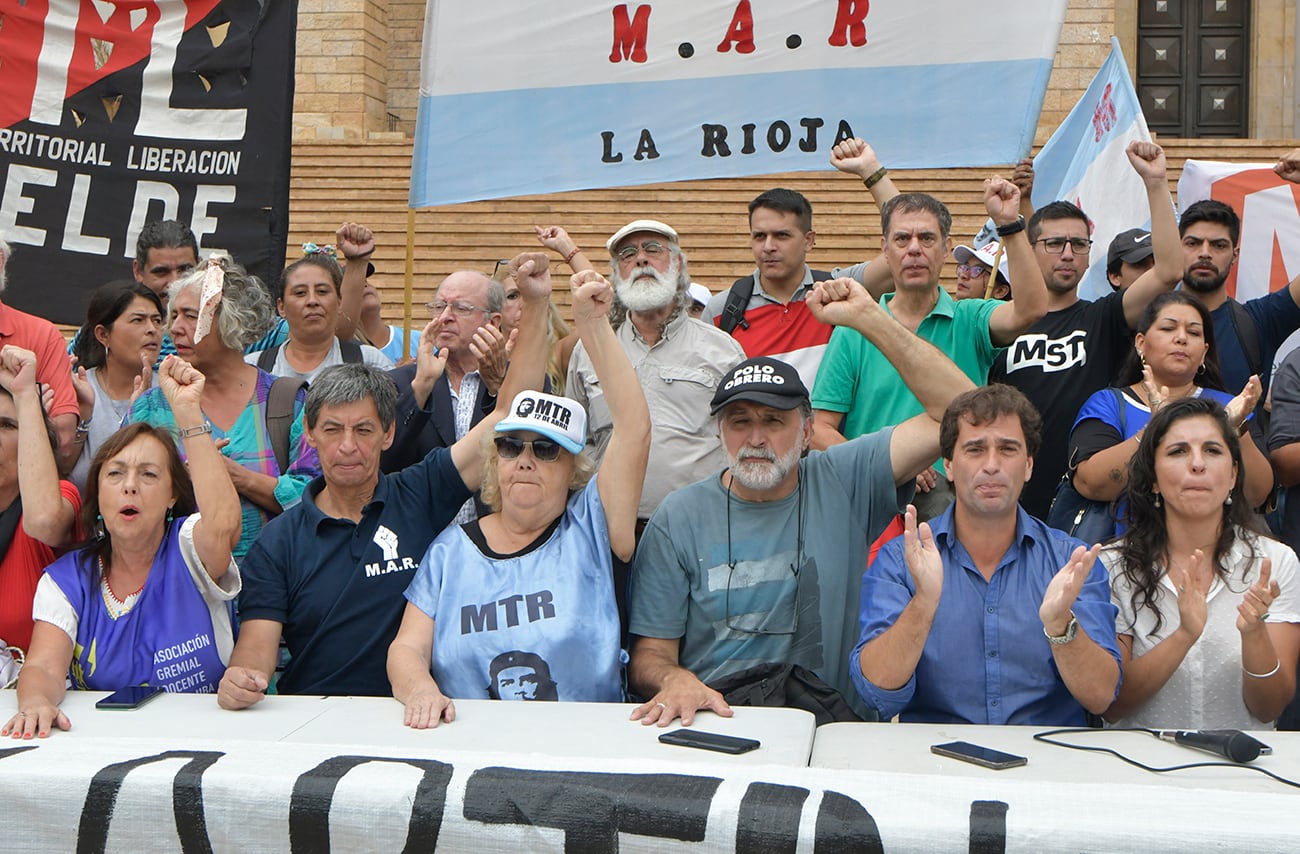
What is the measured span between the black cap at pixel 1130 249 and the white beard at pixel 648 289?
1.88m

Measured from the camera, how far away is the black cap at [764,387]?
374 cm

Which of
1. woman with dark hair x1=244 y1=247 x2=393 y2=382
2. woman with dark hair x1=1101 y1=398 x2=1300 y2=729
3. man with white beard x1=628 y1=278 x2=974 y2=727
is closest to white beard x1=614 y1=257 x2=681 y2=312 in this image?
man with white beard x1=628 y1=278 x2=974 y2=727

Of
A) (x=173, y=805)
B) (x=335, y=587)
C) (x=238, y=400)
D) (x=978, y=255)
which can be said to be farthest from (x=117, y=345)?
(x=978, y=255)

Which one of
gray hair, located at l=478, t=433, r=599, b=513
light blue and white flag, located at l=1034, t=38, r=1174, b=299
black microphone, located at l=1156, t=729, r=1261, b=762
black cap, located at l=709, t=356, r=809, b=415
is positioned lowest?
black microphone, located at l=1156, t=729, r=1261, b=762

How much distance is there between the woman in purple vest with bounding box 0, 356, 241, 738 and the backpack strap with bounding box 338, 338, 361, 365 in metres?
1.61

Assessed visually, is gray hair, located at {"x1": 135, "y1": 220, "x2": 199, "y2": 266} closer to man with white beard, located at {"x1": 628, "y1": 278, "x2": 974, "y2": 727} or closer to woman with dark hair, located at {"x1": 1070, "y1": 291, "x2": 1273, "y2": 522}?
man with white beard, located at {"x1": 628, "y1": 278, "x2": 974, "y2": 727}

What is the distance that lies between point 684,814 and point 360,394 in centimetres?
190

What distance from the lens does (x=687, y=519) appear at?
150 inches

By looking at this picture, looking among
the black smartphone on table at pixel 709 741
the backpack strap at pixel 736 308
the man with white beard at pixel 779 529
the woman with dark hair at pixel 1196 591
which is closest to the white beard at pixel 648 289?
the backpack strap at pixel 736 308

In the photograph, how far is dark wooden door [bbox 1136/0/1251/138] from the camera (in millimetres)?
16906

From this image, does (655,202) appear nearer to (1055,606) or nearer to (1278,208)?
(1278,208)

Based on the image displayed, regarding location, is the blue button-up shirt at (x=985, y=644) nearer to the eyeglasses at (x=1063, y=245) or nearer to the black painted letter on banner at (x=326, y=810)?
the black painted letter on banner at (x=326, y=810)

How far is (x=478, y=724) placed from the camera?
3.04 m

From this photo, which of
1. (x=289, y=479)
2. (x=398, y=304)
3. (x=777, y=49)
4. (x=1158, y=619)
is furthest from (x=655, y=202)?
(x=1158, y=619)
